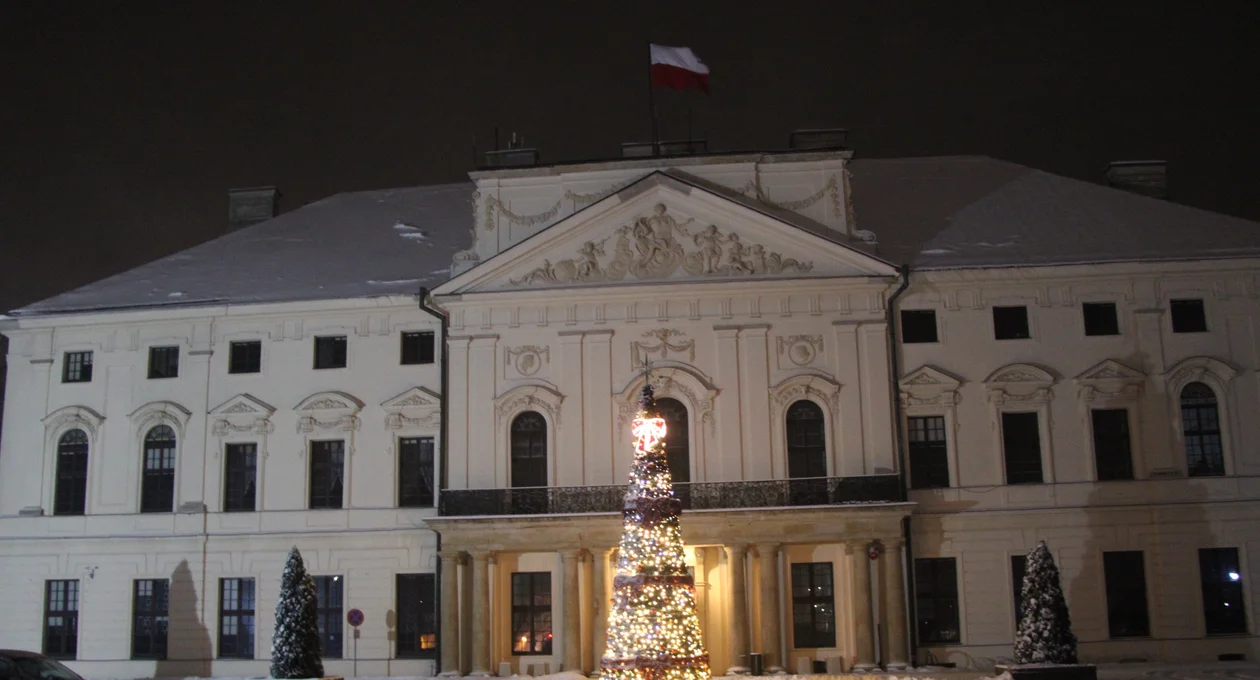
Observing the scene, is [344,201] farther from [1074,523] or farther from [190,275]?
[1074,523]

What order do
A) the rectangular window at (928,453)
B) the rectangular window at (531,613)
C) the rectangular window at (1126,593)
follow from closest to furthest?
the rectangular window at (1126,593), the rectangular window at (531,613), the rectangular window at (928,453)

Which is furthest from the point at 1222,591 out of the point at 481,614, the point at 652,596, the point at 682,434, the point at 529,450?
the point at 481,614

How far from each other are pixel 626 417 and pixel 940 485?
8.39 metres

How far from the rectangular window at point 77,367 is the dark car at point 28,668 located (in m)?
15.1

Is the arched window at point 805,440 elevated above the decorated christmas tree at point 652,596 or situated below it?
above

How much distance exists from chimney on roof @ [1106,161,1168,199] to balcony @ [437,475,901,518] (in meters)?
14.0

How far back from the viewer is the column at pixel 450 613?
33.8 metres

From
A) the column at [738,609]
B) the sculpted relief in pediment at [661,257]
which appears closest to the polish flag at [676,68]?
the sculpted relief in pediment at [661,257]

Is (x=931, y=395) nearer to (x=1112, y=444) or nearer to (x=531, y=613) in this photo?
(x=1112, y=444)

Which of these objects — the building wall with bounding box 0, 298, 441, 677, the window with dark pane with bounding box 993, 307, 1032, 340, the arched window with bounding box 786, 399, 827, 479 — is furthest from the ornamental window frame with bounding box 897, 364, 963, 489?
the building wall with bounding box 0, 298, 441, 677

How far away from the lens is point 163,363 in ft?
124

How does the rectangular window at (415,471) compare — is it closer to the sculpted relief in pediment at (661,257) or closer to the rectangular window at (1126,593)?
the sculpted relief in pediment at (661,257)

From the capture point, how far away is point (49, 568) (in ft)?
121

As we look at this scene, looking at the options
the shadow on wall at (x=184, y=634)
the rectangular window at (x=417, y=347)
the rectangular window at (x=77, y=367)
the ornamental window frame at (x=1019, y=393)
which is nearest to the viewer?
the ornamental window frame at (x=1019, y=393)
